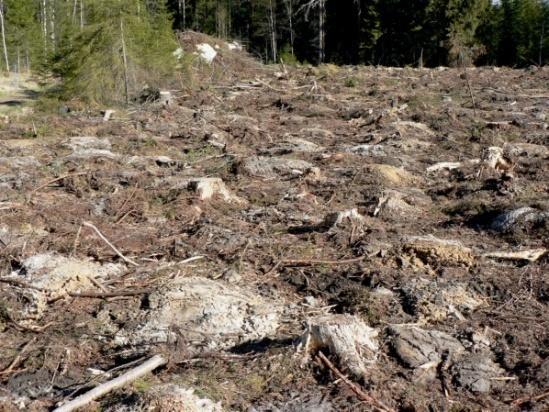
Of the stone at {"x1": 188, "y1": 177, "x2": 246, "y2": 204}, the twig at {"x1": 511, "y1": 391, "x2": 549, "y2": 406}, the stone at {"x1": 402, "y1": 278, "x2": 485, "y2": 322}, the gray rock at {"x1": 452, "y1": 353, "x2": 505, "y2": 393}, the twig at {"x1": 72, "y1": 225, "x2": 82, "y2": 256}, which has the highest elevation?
the stone at {"x1": 188, "y1": 177, "x2": 246, "y2": 204}

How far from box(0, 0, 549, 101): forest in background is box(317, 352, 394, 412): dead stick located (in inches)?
533

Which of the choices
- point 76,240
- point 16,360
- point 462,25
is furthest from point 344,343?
point 462,25

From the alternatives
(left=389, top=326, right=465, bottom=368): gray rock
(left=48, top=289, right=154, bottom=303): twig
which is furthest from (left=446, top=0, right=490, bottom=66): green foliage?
(left=48, top=289, right=154, bottom=303): twig

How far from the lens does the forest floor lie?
12.7ft

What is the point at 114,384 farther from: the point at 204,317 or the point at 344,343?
the point at 344,343

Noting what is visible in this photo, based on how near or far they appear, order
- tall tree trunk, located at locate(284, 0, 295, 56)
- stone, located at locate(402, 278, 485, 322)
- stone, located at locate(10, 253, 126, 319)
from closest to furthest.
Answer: stone, located at locate(402, 278, 485, 322) < stone, located at locate(10, 253, 126, 319) < tall tree trunk, located at locate(284, 0, 295, 56)

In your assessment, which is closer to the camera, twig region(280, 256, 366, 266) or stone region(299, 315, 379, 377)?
stone region(299, 315, 379, 377)

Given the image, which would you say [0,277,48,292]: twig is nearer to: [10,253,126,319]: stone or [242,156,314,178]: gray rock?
[10,253,126,319]: stone

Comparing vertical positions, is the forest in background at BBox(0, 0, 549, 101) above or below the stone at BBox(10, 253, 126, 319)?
above

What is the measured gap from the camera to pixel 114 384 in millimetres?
3697

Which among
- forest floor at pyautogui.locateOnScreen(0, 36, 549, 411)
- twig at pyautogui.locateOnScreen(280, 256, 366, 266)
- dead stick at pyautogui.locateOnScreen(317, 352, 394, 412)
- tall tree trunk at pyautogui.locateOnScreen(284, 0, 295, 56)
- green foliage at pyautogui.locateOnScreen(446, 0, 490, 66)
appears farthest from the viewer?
tall tree trunk at pyautogui.locateOnScreen(284, 0, 295, 56)

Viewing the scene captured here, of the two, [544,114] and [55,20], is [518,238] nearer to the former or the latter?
[544,114]

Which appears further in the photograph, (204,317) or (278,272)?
(278,272)

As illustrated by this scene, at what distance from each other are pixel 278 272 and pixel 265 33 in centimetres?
4058
